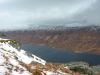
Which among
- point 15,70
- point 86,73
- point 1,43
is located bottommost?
point 86,73

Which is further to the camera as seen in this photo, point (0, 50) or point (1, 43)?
point (1, 43)

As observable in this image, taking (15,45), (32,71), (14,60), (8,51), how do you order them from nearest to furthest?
(32,71)
(14,60)
(8,51)
(15,45)

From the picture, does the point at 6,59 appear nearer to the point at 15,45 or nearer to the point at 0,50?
the point at 0,50

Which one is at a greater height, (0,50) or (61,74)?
(0,50)

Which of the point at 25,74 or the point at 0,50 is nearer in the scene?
the point at 25,74

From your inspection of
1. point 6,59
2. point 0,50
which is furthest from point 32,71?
point 0,50

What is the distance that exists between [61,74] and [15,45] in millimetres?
11599

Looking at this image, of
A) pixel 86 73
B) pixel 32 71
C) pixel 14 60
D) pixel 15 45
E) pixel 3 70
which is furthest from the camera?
pixel 86 73

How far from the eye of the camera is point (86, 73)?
49469 millimetres

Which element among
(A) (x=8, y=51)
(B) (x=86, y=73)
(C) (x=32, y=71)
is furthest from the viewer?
(B) (x=86, y=73)

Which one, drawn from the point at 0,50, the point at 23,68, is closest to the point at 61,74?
the point at 23,68

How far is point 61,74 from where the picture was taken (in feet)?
116

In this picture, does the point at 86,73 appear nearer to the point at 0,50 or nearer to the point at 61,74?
the point at 61,74

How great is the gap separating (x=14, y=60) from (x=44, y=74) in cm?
414
